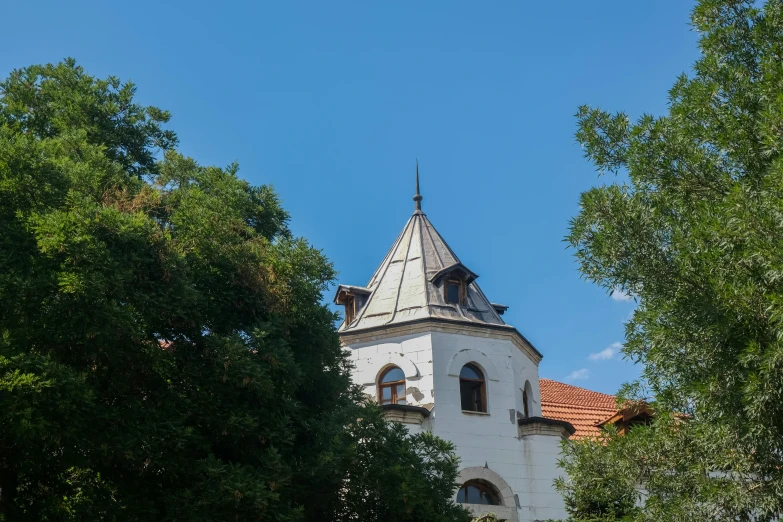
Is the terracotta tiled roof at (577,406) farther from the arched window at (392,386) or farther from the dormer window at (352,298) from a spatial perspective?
the dormer window at (352,298)

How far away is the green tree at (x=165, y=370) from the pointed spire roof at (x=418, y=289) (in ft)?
20.7

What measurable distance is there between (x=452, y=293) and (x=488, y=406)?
3.16 m

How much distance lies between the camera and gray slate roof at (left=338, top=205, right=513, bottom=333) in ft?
69.7

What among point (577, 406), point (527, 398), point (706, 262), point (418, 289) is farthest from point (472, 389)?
point (706, 262)

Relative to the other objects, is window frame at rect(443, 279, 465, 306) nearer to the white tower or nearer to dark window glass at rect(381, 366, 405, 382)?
the white tower

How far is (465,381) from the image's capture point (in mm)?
20562

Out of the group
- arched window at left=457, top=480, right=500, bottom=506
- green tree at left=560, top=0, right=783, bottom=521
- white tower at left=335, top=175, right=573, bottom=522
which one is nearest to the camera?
green tree at left=560, top=0, right=783, bottom=521

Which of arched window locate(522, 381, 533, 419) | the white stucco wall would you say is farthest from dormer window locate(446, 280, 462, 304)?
arched window locate(522, 381, 533, 419)

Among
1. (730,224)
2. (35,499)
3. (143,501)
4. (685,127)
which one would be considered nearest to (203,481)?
(143,501)

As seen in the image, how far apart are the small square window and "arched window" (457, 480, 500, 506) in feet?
15.1

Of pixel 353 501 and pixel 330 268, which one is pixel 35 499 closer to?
pixel 353 501

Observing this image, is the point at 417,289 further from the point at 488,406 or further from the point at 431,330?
the point at 488,406

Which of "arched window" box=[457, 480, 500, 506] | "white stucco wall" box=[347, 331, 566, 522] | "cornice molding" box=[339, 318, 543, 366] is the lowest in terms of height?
"arched window" box=[457, 480, 500, 506]

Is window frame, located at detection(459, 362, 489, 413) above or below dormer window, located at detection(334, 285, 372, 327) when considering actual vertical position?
below
